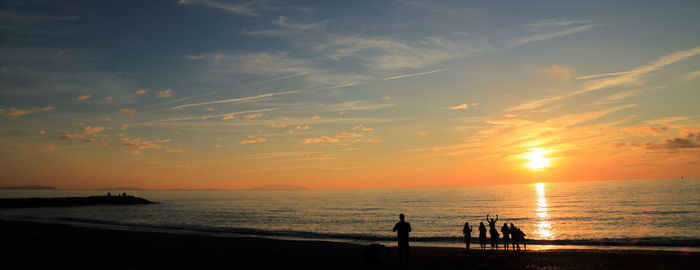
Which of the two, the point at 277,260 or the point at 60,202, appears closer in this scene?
the point at 277,260

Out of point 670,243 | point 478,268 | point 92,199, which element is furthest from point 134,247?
point 92,199

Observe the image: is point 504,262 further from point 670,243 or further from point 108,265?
point 670,243

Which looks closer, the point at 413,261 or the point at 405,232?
the point at 405,232

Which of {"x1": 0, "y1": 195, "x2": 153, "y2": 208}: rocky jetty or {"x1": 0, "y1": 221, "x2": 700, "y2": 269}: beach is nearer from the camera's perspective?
{"x1": 0, "y1": 221, "x2": 700, "y2": 269}: beach

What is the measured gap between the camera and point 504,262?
1972cm

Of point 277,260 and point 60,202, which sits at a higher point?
point 277,260

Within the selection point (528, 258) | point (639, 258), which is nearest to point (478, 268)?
point (528, 258)

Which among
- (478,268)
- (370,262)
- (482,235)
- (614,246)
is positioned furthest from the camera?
(614,246)

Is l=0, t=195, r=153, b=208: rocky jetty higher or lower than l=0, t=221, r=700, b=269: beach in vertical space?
lower

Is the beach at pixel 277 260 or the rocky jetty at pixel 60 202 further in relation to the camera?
the rocky jetty at pixel 60 202

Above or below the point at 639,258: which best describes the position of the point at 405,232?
above

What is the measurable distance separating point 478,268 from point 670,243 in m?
26.0

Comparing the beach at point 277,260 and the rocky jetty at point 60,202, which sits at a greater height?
the beach at point 277,260

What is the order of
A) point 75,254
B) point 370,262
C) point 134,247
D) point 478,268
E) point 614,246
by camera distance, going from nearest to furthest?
point 370,262 → point 478,268 → point 75,254 → point 134,247 → point 614,246
